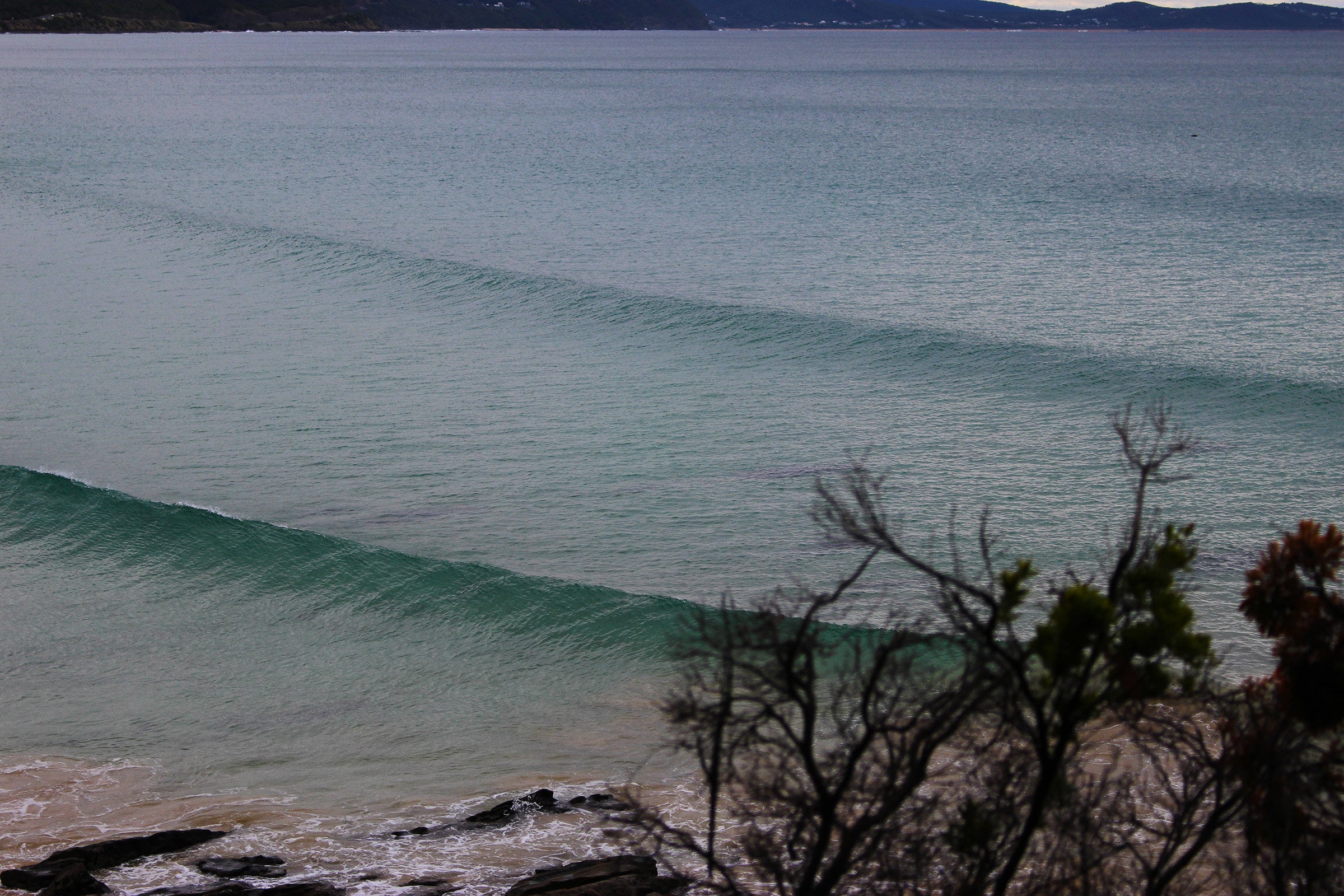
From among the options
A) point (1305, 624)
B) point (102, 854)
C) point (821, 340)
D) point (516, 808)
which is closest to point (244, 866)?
point (102, 854)

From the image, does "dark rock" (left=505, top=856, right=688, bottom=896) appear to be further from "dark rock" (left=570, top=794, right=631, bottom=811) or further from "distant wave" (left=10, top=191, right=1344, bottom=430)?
"distant wave" (left=10, top=191, right=1344, bottom=430)

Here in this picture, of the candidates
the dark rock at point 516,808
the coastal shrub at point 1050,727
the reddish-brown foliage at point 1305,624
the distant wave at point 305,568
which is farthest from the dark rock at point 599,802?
Result: the reddish-brown foliage at point 1305,624

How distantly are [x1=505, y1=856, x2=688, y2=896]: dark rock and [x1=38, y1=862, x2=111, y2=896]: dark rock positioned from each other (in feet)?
10.5

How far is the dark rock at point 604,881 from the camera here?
9.86m

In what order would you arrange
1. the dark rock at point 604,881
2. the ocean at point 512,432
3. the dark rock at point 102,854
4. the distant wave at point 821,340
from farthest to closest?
the distant wave at point 821,340
the ocean at point 512,432
the dark rock at point 102,854
the dark rock at point 604,881

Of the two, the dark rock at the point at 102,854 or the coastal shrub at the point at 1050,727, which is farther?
the dark rock at the point at 102,854

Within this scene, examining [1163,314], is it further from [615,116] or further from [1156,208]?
[615,116]

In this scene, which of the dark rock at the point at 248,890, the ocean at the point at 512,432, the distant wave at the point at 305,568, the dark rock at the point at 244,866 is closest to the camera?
the dark rock at the point at 248,890

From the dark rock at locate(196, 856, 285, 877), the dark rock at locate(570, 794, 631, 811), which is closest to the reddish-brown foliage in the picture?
the dark rock at locate(570, 794, 631, 811)

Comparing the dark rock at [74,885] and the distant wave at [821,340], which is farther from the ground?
the distant wave at [821,340]

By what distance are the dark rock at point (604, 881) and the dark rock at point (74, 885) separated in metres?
3.21

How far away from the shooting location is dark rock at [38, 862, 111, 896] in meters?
9.88

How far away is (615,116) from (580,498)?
77234 mm

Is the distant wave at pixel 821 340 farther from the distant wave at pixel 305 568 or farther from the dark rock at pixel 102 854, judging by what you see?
the dark rock at pixel 102 854
